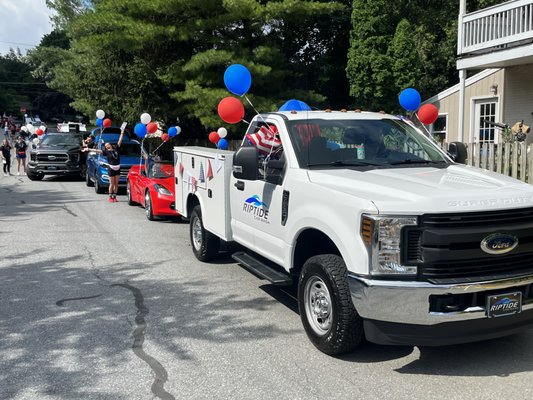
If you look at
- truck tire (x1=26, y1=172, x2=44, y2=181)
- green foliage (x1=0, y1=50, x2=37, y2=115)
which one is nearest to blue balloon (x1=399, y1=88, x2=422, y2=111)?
truck tire (x1=26, y1=172, x2=44, y2=181)

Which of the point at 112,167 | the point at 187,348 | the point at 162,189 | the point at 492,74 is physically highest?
the point at 492,74

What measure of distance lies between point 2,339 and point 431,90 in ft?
78.2

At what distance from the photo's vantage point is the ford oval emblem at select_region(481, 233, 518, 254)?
4.06m

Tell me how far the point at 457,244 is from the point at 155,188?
8907mm

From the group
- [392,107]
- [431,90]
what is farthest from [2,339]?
[431,90]

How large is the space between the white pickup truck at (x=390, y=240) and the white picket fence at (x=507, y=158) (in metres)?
4.69

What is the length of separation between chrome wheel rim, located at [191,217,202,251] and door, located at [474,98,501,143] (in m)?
12.4

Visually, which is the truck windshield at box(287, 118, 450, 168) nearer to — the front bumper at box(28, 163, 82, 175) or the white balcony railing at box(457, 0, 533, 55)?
the white balcony railing at box(457, 0, 533, 55)

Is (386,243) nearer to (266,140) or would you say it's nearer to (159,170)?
(266,140)

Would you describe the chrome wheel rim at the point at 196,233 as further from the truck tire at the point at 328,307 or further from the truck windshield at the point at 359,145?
the truck tire at the point at 328,307

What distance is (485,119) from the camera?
1859 centimetres

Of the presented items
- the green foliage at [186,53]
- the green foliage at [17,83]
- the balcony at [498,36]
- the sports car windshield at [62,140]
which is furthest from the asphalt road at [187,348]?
the green foliage at [17,83]

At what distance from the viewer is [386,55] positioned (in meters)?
21.4

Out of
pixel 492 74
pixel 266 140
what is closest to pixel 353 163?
pixel 266 140
